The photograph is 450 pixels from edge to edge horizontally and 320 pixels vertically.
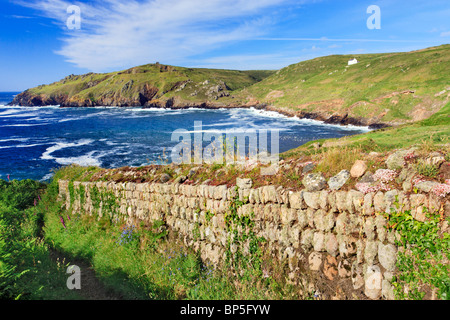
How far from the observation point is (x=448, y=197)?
13.8 ft

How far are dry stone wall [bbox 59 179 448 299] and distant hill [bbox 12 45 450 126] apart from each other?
171ft

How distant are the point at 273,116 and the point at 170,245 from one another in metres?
70.1

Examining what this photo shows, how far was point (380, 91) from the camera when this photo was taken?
61281 millimetres

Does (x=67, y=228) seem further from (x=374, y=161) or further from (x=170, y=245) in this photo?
(x=374, y=161)

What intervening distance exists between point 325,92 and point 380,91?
18.5 meters

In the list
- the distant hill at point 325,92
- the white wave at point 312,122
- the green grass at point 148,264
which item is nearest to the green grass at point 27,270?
the green grass at point 148,264

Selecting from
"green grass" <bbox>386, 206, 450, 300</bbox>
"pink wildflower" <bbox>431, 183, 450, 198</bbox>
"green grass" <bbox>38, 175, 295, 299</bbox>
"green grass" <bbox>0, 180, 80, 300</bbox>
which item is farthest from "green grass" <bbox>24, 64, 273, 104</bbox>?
"green grass" <bbox>386, 206, 450, 300</bbox>

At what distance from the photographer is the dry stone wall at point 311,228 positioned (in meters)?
4.66

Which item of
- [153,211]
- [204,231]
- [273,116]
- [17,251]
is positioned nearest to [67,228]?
[153,211]

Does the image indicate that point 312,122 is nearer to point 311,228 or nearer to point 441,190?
point 311,228

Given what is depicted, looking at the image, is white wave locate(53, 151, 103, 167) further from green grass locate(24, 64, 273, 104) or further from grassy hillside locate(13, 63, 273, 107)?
green grass locate(24, 64, 273, 104)

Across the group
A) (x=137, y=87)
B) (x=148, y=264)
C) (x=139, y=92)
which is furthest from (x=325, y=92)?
(x=137, y=87)
